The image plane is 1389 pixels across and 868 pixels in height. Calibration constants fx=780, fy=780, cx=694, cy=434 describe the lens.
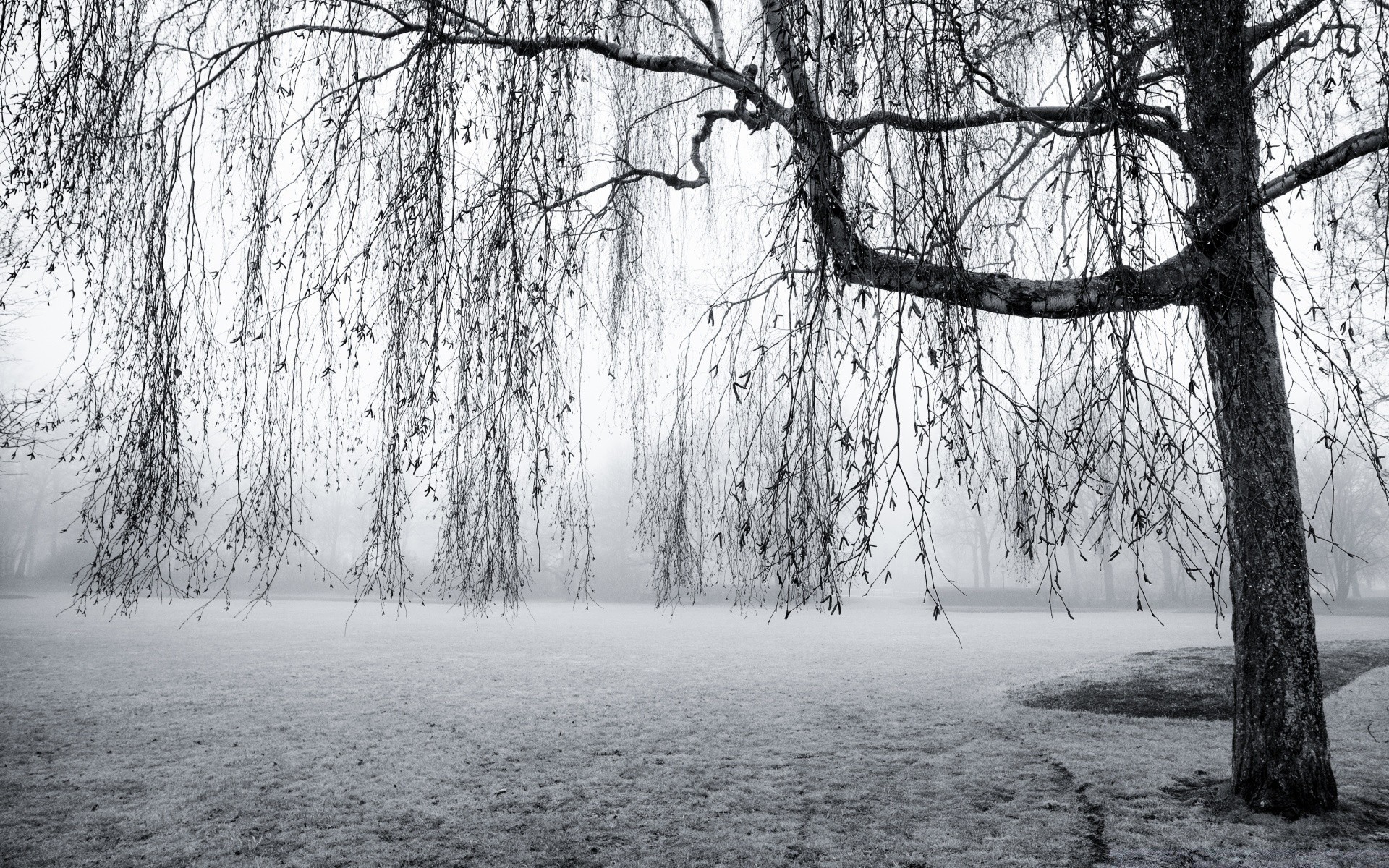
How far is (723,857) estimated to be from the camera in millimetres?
4457

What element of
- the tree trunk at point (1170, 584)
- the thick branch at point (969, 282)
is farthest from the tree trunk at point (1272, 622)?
the tree trunk at point (1170, 584)

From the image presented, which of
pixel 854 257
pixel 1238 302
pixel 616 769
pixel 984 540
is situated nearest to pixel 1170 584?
pixel 984 540

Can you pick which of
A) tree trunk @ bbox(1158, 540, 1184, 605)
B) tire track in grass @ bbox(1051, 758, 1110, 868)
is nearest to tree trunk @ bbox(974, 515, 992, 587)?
tree trunk @ bbox(1158, 540, 1184, 605)

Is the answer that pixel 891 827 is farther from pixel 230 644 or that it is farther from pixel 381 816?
pixel 230 644

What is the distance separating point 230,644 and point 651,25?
630 inches

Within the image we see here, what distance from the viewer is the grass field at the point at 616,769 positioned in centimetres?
452

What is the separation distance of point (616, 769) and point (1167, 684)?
25.0ft

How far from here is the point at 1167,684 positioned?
1000 cm

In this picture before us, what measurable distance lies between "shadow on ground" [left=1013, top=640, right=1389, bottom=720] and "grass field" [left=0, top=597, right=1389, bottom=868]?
0.39 metres

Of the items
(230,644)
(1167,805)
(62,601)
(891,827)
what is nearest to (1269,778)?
(1167,805)

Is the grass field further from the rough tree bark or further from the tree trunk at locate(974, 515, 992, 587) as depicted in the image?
the tree trunk at locate(974, 515, 992, 587)

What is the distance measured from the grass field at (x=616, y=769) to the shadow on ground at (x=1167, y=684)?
0.39 m

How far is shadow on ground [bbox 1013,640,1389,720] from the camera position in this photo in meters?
8.73

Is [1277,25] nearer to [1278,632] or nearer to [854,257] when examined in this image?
[854,257]
